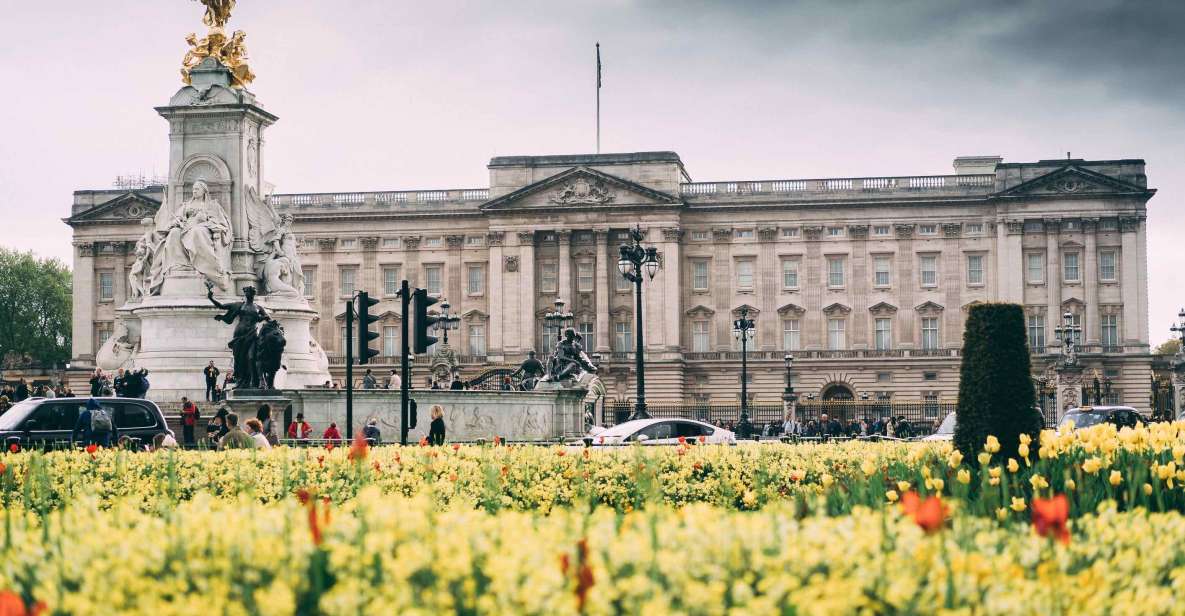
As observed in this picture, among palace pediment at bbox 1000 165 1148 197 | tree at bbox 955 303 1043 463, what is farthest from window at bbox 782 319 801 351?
tree at bbox 955 303 1043 463

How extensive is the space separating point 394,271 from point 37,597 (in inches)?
3437

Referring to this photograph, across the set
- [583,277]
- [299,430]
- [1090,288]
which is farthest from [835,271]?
[299,430]

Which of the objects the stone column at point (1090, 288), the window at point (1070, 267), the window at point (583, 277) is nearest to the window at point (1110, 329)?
the stone column at point (1090, 288)

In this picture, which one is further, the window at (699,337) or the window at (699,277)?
the window at (699,277)

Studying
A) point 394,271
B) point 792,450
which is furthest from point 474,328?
point 792,450

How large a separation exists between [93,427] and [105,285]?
72.4 m

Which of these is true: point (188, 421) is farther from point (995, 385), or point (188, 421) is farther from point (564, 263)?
point (564, 263)

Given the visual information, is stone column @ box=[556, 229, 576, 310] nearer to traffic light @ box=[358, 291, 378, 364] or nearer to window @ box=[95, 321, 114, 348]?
window @ box=[95, 321, 114, 348]

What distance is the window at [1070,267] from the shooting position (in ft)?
285

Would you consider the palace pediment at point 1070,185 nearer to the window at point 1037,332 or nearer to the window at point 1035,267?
the window at point 1035,267

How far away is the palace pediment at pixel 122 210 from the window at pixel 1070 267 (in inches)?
2089

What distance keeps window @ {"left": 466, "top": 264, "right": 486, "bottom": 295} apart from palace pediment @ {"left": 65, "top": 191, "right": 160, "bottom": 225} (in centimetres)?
1896

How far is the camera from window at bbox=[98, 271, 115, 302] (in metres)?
91.6

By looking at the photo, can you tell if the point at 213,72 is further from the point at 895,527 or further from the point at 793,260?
the point at 793,260
